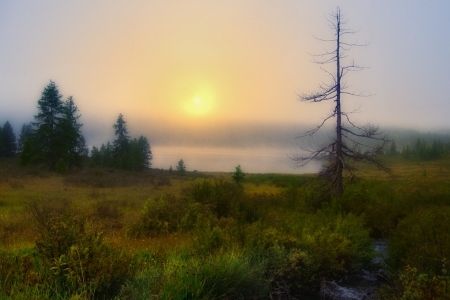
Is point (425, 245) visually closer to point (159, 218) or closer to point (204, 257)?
point (204, 257)

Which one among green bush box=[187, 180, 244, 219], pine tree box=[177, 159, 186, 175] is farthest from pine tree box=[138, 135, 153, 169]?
green bush box=[187, 180, 244, 219]

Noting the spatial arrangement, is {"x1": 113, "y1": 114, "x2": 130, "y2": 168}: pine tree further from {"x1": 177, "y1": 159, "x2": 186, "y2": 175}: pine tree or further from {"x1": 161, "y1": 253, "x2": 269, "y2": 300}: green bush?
{"x1": 161, "y1": 253, "x2": 269, "y2": 300}: green bush

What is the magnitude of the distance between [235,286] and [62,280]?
2378mm

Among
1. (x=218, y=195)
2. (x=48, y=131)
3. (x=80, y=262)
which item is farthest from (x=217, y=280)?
(x=48, y=131)

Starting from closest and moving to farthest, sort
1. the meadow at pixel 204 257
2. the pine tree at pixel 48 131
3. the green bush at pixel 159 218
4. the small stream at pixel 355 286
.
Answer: the meadow at pixel 204 257, the small stream at pixel 355 286, the green bush at pixel 159 218, the pine tree at pixel 48 131

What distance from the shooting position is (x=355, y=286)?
7340 mm

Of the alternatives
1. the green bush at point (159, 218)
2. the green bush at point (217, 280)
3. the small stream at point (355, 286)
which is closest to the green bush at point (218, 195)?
the green bush at point (159, 218)

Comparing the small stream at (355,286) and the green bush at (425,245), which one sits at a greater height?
the green bush at (425,245)

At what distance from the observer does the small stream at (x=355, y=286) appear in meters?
6.61

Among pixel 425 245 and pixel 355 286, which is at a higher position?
pixel 425 245

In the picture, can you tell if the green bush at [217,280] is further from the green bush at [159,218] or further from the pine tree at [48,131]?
the pine tree at [48,131]

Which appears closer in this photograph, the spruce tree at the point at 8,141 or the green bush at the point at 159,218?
the green bush at the point at 159,218

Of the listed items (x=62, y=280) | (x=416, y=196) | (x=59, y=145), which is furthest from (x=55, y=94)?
(x=62, y=280)

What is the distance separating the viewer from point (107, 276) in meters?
4.91
